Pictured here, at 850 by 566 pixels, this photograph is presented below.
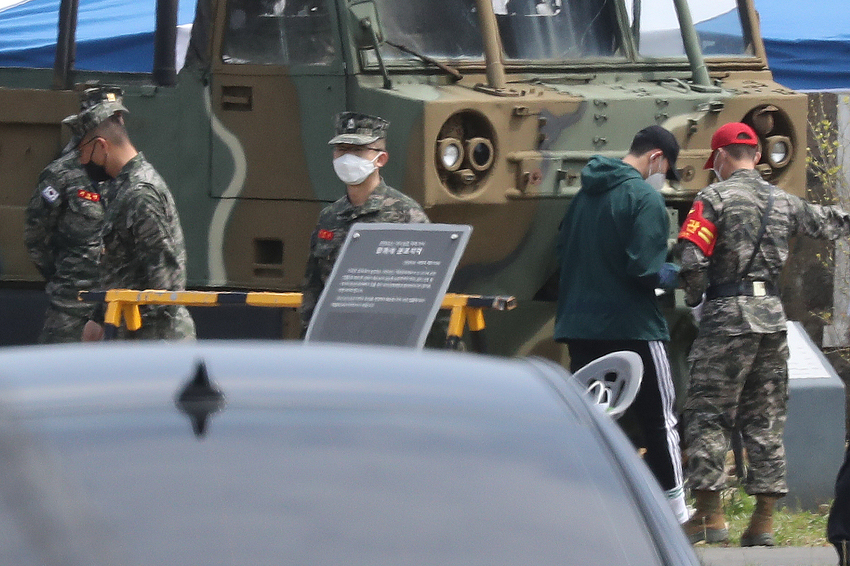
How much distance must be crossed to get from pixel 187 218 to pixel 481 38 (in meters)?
1.71

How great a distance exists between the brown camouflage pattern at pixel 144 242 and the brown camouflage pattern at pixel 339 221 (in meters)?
0.56

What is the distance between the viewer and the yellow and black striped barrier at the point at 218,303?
6.20 m

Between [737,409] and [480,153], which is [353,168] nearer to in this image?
[480,153]

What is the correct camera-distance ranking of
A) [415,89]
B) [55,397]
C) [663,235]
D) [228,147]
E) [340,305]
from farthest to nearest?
[228,147] < [415,89] < [663,235] < [340,305] < [55,397]

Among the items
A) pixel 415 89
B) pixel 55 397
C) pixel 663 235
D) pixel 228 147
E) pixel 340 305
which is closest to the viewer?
pixel 55 397

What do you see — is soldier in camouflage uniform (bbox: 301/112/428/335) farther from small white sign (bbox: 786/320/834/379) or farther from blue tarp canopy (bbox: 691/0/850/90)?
blue tarp canopy (bbox: 691/0/850/90)

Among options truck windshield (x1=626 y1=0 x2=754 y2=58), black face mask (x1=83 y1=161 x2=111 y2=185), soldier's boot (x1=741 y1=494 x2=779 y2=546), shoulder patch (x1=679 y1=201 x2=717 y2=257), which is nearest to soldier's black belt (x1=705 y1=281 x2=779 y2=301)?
shoulder patch (x1=679 y1=201 x2=717 y2=257)

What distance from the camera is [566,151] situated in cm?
778

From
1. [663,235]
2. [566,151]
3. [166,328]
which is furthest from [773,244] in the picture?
[166,328]

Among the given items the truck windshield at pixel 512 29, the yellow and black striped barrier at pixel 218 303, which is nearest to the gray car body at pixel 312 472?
the yellow and black striped barrier at pixel 218 303

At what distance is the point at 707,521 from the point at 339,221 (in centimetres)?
209

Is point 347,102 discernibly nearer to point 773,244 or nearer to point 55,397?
point 773,244

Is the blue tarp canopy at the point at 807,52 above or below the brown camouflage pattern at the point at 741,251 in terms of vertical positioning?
above

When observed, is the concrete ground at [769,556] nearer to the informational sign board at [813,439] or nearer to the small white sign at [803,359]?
the informational sign board at [813,439]
